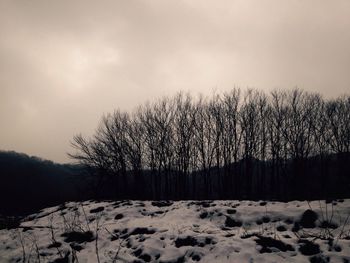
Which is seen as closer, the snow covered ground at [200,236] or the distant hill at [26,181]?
the snow covered ground at [200,236]

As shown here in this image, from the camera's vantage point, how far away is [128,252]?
279 inches

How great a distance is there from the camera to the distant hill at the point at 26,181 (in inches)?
2375

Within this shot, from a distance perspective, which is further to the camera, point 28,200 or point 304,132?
point 28,200

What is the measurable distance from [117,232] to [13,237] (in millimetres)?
3761

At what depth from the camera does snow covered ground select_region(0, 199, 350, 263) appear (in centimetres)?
593

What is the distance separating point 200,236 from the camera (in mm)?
7219

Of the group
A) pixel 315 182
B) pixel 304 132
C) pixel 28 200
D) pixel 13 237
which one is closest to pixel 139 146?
pixel 304 132

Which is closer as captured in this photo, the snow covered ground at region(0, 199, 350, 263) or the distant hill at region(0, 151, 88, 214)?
the snow covered ground at region(0, 199, 350, 263)

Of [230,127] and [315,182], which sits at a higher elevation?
[230,127]

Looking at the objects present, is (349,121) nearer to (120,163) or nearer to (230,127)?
(230,127)

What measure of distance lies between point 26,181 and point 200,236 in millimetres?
81412

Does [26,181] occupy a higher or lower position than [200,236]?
higher

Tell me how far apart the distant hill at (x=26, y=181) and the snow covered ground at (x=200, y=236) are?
50296 mm

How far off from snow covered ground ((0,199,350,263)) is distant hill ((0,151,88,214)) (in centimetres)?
5030
